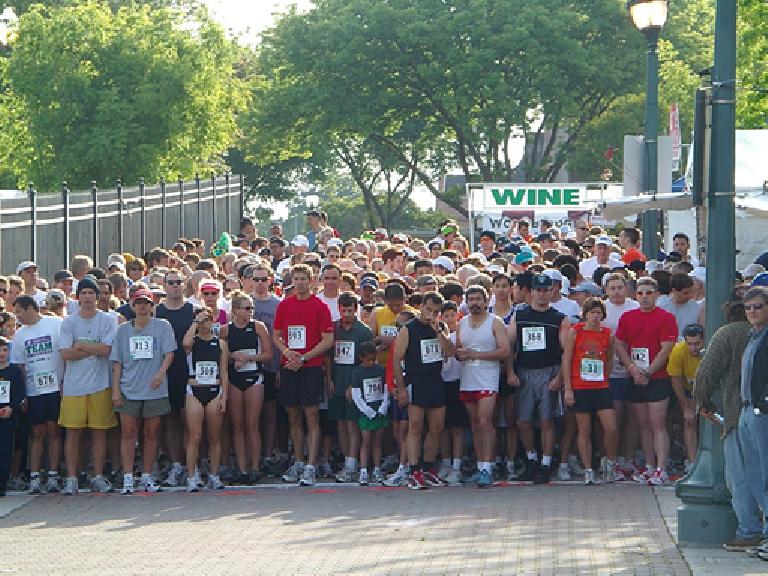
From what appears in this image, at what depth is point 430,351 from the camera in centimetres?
1538

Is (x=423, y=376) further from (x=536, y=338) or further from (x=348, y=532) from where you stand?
(x=348, y=532)

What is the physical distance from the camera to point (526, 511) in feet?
45.2

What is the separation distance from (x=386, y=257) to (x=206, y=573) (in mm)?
9663

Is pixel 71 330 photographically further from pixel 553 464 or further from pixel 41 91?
pixel 41 91

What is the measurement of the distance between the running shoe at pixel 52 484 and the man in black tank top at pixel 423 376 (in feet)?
10.5

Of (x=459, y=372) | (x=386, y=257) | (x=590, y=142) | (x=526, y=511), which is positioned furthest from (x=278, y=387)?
(x=590, y=142)

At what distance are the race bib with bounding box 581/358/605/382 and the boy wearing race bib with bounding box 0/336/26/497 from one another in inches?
197

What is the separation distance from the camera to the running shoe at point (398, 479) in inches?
614

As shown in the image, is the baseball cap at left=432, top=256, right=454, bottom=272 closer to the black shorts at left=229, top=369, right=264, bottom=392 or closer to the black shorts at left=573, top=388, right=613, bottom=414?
the black shorts at left=229, top=369, right=264, bottom=392

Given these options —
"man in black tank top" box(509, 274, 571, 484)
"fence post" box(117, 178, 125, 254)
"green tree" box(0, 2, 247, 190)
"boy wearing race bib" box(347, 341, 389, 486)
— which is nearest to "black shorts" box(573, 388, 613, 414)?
"man in black tank top" box(509, 274, 571, 484)

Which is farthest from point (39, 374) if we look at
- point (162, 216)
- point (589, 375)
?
point (162, 216)

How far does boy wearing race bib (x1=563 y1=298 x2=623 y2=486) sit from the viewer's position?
50.1 ft

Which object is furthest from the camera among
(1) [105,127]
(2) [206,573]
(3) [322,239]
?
(1) [105,127]

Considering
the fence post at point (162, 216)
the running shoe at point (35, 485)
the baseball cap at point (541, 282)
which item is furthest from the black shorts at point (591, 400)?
the fence post at point (162, 216)
